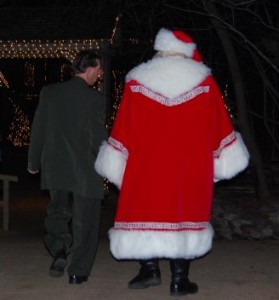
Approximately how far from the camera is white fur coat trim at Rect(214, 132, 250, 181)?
5016 millimetres

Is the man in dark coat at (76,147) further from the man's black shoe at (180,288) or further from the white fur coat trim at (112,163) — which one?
the man's black shoe at (180,288)

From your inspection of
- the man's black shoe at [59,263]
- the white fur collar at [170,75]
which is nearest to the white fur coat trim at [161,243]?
the man's black shoe at [59,263]

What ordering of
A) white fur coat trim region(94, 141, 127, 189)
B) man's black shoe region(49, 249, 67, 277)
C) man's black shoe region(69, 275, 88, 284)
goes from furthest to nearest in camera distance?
man's black shoe region(49, 249, 67, 277), man's black shoe region(69, 275, 88, 284), white fur coat trim region(94, 141, 127, 189)

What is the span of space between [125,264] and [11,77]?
35645 mm

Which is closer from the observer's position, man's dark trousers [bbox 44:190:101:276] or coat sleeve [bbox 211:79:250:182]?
coat sleeve [bbox 211:79:250:182]

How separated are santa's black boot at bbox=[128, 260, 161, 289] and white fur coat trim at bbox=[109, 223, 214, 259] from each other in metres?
0.20

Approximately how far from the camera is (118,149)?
16.3 feet

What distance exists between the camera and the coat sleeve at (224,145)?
16.3ft

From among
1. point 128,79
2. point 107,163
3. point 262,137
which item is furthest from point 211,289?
point 262,137

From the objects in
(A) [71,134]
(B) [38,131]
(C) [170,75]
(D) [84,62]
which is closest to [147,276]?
(A) [71,134]

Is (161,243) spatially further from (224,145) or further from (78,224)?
(224,145)

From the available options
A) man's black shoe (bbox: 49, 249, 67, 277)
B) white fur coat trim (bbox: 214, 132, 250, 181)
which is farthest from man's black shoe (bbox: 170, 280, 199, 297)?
man's black shoe (bbox: 49, 249, 67, 277)

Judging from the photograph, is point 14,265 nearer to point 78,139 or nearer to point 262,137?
point 78,139

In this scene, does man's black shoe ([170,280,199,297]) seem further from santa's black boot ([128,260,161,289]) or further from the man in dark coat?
the man in dark coat
